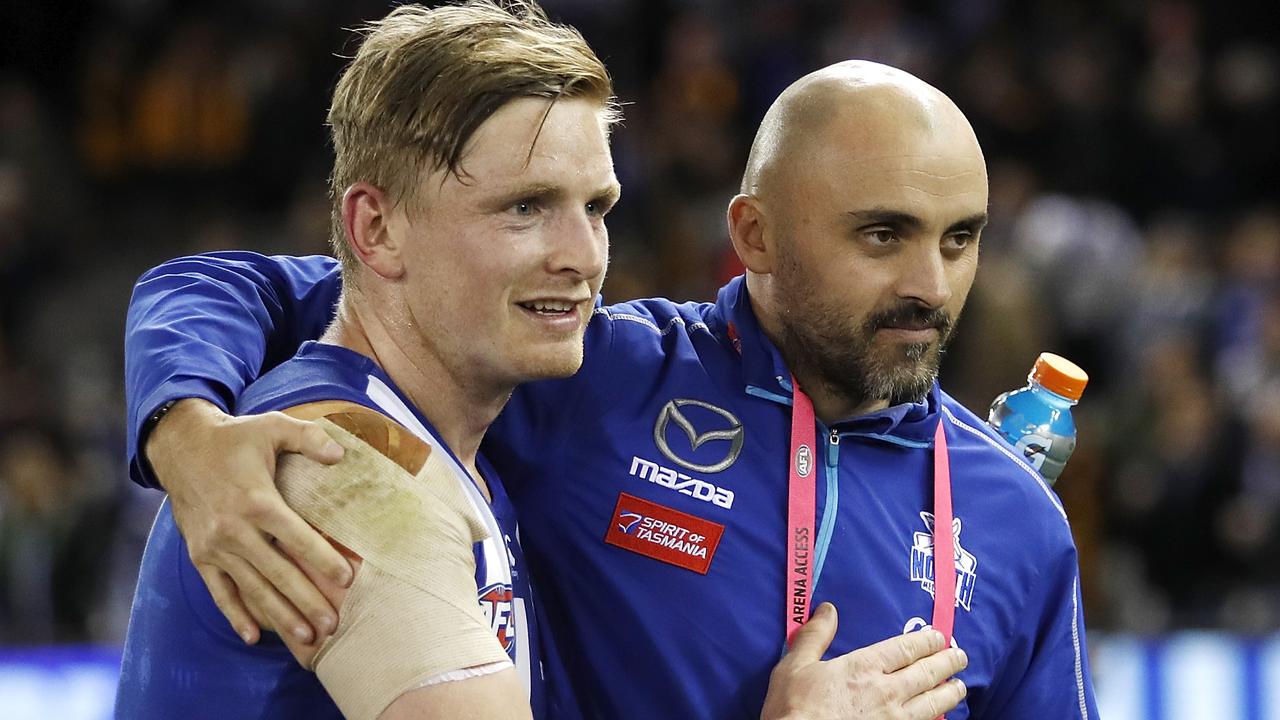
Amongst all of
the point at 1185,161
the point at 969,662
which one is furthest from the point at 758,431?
the point at 1185,161

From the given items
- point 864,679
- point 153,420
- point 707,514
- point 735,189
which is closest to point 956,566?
point 864,679

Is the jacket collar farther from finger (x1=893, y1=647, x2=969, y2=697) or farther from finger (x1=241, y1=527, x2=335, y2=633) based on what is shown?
finger (x1=241, y1=527, x2=335, y2=633)

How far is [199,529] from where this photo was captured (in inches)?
90.0

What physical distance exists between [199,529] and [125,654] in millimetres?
432

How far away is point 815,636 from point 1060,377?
34.2 inches

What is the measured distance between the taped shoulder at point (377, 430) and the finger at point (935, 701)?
3.29 feet

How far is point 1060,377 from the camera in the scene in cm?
333

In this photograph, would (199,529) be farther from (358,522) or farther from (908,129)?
(908,129)

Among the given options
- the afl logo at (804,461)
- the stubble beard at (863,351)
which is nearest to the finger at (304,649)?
the afl logo at (804,461)

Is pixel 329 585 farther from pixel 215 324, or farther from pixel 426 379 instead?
pixel 215 324

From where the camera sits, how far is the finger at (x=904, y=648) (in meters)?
2.82

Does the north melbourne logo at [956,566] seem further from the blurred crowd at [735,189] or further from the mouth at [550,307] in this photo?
the blurred crowd at [735,189]

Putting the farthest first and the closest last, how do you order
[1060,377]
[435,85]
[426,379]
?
[1060,377] < [426,379] < [435,85]

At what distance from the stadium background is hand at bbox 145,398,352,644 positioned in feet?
18.5
